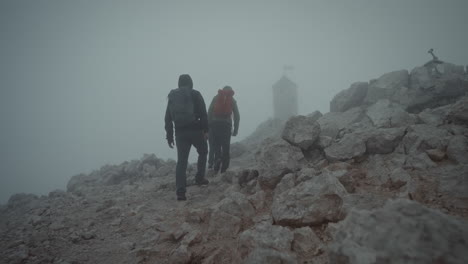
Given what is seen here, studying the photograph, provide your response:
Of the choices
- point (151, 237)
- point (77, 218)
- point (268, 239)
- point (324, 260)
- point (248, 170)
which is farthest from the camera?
point (248, 170)

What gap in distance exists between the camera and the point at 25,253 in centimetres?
324

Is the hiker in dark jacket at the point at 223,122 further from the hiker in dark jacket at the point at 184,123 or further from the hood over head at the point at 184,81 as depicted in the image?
the hood over head at the point at 184,81

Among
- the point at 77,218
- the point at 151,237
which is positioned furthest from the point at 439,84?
the point at 77,218

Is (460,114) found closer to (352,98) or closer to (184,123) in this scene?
(184,123)

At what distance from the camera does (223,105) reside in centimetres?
689

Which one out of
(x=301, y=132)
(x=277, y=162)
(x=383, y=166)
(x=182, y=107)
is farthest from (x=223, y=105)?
(x=383, y=166)

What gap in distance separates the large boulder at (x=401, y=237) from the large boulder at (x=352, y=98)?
855cm

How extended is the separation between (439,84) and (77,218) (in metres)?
10.9

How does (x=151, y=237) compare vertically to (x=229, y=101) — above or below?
below

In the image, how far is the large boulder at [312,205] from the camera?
2.74 meters

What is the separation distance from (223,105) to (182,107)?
1879mm

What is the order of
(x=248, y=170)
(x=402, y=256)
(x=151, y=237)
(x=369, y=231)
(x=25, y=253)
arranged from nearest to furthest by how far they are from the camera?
(x=402, y=256) < (x=369, y=231) < (x=25, y=253) < (x=151, y=237) < (x=248, y=170)

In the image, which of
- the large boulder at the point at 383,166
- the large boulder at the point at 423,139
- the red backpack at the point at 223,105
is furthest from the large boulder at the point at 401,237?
the red backpack at the point at 223,105

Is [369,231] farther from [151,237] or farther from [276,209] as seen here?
[151,237]
